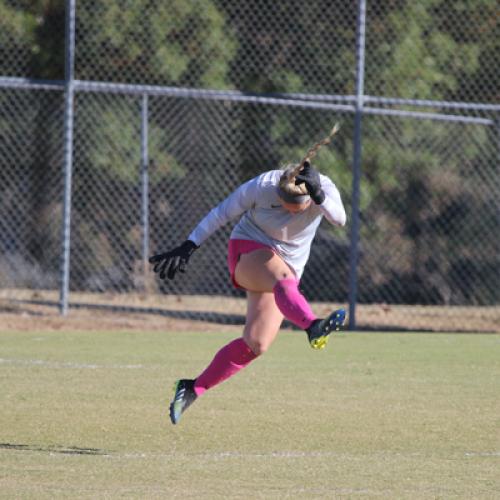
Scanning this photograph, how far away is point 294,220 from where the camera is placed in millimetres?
7719

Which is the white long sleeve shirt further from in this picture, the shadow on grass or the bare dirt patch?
the bare dirt patch

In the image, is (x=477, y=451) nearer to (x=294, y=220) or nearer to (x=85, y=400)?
(x=294, y=220)

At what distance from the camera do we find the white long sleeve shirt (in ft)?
25.1

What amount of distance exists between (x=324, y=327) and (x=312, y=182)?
0.86 m

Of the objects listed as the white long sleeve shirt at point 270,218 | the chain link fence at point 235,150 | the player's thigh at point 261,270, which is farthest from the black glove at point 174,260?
the chain link fence at point 235,150

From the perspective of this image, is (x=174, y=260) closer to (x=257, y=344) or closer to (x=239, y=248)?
(x=239, y=248)

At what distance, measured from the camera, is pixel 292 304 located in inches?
286

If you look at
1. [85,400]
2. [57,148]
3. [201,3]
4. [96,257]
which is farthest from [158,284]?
[85,400]

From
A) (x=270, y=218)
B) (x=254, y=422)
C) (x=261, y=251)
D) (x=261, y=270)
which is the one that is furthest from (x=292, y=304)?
(x=254, y=422)

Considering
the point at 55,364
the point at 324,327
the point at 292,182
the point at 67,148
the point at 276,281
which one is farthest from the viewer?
the point at 67,148

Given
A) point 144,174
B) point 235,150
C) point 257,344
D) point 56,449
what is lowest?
point 235,150

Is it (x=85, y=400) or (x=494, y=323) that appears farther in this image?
(x=494, y=323)

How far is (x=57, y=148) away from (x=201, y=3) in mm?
2915

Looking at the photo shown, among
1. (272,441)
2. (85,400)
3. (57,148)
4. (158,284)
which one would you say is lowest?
(158,284)
